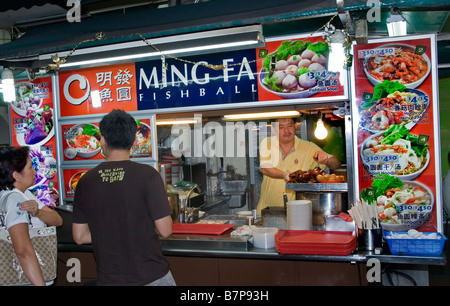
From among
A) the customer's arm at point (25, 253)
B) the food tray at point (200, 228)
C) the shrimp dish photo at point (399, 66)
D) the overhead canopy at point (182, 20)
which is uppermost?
the overhead canopy at point (182, 20)

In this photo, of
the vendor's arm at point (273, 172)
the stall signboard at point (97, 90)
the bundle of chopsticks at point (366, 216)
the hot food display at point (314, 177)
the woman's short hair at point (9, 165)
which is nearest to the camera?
the woman's short hair at point (9, 165)

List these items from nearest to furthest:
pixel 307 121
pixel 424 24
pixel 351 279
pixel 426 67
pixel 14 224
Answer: pixel 14 224 → pixel 351 279 → pixel 426 67 → pixel 424 24 → pixel 307 121

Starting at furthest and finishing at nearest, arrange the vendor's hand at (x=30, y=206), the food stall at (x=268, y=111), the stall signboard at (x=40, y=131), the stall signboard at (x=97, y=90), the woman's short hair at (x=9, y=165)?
the stall signboard at (x=40, y=131)
the stall signboard at (x=97, y=90)
the food stall at (x=268, y=111)
the woman's short hair at (x=9, y=165)
the vendor's hand at (x=30, y=206)

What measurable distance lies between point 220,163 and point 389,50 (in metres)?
3.83

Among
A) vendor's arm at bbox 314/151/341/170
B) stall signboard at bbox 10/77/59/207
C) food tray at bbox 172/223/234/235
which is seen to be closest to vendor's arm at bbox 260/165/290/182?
vendor's arm at bbox 314/151/341/170

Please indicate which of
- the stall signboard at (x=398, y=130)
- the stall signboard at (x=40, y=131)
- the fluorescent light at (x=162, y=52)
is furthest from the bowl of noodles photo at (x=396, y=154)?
the stall signboard at (x=40, y=131)

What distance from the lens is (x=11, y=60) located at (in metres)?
4.56

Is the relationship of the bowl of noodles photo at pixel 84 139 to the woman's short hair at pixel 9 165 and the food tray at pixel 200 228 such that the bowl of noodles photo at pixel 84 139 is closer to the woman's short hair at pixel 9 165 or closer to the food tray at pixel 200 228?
→ the food tray at pixel 200 228

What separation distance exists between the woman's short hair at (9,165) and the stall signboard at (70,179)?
6.46 feet

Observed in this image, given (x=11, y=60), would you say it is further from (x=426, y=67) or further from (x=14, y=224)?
(x=426, y=67)

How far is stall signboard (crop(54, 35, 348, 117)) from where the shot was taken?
396 cm

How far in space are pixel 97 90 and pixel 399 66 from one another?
10.9 ft

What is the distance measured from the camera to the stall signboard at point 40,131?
5086 millimetres
